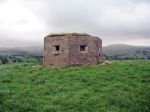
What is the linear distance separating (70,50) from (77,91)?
11.9 meters

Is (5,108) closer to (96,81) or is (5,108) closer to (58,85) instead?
(58,85)

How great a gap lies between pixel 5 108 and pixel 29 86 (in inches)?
208

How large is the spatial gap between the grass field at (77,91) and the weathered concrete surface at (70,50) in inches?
190

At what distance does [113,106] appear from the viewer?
50.9ft

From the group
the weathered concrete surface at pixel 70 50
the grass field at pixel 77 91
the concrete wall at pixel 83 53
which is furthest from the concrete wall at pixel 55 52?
the grass field at pixel 77 91

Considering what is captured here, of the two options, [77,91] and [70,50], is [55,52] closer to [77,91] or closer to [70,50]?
[70,50]

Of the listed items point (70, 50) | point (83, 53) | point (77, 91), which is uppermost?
point (70, 50)

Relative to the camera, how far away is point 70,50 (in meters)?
30.2

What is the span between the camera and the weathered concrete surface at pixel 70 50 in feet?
99.2

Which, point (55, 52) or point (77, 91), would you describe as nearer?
point (77, 91)

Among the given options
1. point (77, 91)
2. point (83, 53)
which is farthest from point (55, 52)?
point (77, 91)

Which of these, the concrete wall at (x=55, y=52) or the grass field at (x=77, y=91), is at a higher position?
the concrete wall at (x=55, y=52)

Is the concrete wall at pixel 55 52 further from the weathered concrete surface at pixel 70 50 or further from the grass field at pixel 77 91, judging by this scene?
the grass field at pixel 77 91

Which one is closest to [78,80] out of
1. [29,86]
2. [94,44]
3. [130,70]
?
[29,86]
